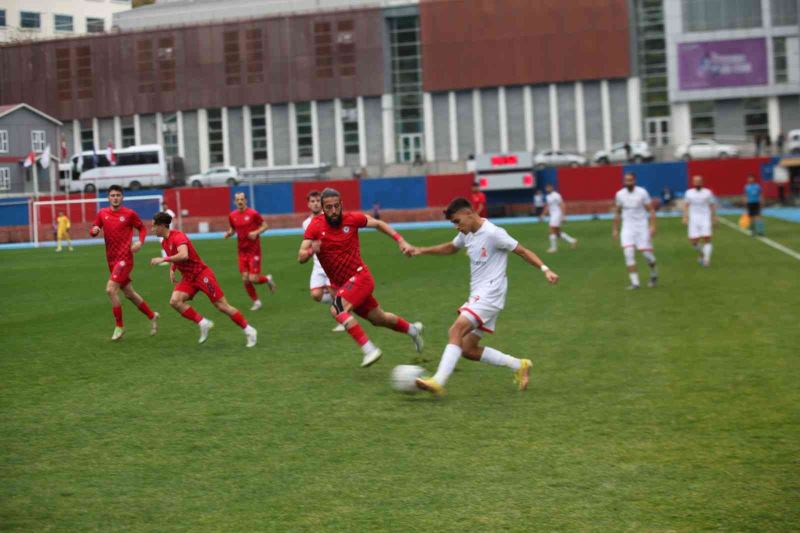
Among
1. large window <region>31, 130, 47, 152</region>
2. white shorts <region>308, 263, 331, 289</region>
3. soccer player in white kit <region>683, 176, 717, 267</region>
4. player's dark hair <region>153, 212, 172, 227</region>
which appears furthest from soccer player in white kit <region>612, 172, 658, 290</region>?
large window <region>31, 130, 47, 152</region>

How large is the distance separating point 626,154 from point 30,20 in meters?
48.7

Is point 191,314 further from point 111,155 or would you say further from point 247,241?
point 111,155

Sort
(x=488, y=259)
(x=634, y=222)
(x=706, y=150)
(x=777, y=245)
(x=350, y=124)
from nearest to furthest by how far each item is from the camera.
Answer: (x=488, y=259) → (x=634, y=222) → (x=777, y=245) → (x=706, y=150) → (x=350, y=124)

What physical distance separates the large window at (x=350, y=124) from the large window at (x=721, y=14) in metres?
23.9

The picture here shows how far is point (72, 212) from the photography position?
2445 inches

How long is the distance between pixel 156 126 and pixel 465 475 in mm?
80201

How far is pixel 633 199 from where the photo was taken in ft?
68.7

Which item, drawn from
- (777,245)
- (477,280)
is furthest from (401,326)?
(777,245)

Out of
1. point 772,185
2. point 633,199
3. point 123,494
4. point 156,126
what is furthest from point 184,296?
point 156,126

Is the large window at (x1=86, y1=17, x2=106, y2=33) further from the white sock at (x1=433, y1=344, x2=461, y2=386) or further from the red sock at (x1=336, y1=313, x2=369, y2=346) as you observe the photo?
the white sock at (x1=433, y1=344, x2=461, y2=386)

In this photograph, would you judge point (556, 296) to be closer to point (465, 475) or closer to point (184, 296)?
point (184, 296)

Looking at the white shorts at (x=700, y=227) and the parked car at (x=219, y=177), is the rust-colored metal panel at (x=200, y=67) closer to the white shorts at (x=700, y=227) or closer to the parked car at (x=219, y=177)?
the parked car at (x=219, y=177)

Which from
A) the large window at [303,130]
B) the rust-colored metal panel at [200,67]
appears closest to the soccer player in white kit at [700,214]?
the rust-colored metal panel at [200,67]

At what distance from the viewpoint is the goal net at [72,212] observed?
185 ft
